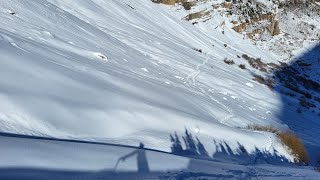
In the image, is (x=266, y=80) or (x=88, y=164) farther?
(x=266, y=80)

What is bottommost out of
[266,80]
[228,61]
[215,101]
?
[266,80]

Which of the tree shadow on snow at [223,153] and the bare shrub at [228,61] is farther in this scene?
the bare shrub at [228,61]

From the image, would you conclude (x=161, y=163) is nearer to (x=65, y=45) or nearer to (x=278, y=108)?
(x=65, y=45)

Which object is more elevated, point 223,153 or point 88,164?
point 88,164

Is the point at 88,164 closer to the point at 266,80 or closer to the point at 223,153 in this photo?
the point at 223,153

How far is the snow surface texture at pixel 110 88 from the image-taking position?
21.6ft

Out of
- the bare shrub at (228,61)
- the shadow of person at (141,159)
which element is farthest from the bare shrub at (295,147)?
the bare shrub at (228,61)

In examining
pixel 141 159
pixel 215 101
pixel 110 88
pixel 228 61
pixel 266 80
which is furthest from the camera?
pixel 228 61

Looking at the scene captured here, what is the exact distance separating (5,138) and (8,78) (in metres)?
1.61

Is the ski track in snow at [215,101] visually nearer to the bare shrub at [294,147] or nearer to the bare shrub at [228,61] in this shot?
the bare shrub at [294,147]

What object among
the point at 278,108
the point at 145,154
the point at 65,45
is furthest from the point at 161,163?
the point at 278,108

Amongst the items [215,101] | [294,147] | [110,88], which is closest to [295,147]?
[294,147]

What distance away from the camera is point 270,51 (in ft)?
116

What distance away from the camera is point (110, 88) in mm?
8797
